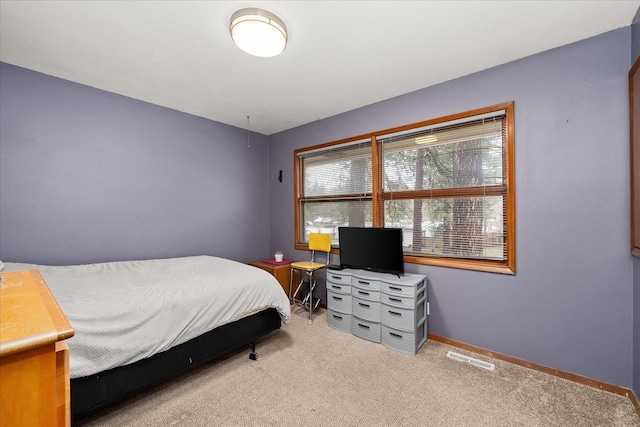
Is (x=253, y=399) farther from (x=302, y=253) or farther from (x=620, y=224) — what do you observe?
(x=620, y=224)

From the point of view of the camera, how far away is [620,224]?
1940 millimetres

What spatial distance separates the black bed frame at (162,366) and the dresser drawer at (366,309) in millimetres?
840

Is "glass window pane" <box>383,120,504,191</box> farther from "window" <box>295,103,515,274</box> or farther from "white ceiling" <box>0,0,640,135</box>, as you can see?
"white ceiling" <box>0,0,640,135</box>

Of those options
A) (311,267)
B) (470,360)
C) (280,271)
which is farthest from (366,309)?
(280,271)

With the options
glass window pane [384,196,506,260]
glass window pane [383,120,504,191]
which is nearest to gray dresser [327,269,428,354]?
glass window pane [384,196,506,260]

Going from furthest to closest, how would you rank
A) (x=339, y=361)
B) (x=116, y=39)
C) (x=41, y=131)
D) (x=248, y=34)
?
(x=41, y=131)
(x=339, y=361)
(x=116, y=39)
(x=248, y=34)

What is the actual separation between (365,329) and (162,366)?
183 centimetres

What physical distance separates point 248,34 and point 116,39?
1.09 metres

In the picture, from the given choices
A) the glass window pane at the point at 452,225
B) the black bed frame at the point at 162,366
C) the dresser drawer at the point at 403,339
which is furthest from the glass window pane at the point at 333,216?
the black bed frame at the point at 162,366

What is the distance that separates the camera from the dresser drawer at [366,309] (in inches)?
108

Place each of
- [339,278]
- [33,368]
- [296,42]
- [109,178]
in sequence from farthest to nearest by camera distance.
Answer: [339,278] → [109,178] → [296,42] → [33,368]

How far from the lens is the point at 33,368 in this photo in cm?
69

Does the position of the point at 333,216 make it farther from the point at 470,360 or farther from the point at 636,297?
the point at 636,297

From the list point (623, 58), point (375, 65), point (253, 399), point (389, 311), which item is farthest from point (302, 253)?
point (623, 58)
